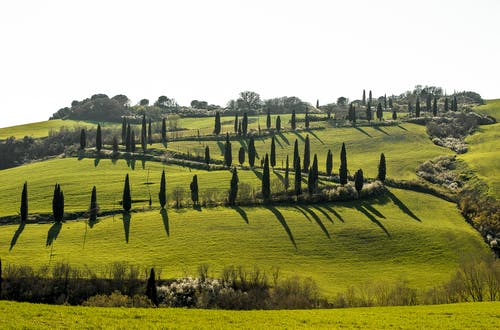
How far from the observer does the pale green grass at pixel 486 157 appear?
5581 inches

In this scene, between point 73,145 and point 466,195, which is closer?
point 466,195

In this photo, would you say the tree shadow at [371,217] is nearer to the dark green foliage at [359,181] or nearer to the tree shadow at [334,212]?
the tree shadow at [334,212]

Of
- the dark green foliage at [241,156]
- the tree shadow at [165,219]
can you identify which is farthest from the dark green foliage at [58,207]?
the dark green foliage at [241,156]

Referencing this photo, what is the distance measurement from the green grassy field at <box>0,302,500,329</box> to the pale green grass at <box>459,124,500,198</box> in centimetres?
10527

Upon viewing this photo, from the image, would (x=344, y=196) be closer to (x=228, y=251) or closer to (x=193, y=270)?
(x=228, y=251)

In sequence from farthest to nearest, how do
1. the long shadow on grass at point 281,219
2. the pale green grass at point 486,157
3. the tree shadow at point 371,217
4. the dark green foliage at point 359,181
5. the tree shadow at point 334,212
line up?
1. the pale green grass at point 486,157
2. the dark green foliage at point 359,181
3. the tree shadow at point 334,212
4. the tree shadow at point 371,217
5. the long shadow on grass at point 281,219

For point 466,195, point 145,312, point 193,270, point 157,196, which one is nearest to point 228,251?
point 193,270

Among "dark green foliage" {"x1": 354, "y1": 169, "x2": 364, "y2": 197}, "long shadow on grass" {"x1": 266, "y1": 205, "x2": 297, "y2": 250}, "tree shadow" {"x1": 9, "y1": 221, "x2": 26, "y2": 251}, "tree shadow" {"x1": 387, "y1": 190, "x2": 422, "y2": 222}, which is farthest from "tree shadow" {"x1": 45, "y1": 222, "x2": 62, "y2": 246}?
"tree shadow" {"x1": 387, "y1": 190, "x2": 422, "y2": 222}

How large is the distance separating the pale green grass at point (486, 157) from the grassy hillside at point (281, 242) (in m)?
26.3

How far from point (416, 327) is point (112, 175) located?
126646mm

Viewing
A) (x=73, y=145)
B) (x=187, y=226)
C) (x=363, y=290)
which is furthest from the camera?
(x=73, y=145)

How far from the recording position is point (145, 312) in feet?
117

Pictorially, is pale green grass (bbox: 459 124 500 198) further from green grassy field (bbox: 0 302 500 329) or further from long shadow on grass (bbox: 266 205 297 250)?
green grassy field (bbox: 0 302 500 329)

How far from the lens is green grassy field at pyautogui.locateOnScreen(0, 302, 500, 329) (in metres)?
31.1
